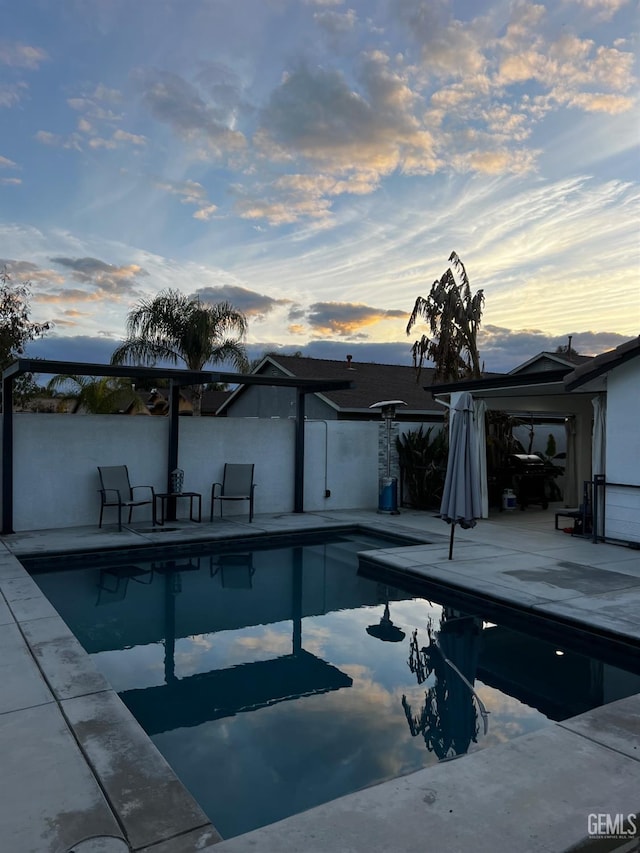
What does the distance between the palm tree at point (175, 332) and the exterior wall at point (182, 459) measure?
32.4 feet

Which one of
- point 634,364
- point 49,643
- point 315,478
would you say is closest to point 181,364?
point 315,478

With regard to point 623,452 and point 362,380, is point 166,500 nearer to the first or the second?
point 623,452

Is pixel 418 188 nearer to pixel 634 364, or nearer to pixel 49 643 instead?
pixel 634 364

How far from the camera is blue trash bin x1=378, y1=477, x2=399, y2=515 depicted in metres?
12.9

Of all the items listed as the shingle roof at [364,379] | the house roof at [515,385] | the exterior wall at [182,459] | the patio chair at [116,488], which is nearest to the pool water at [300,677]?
the patio chair at [116,488]

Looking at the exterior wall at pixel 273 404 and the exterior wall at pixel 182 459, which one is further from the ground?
the exterior wall at pixel 273 404

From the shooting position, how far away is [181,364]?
22234 millimetres

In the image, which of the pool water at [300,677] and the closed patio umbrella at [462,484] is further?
the closed patio umbrella at [462,484]

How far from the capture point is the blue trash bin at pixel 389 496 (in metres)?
12.9

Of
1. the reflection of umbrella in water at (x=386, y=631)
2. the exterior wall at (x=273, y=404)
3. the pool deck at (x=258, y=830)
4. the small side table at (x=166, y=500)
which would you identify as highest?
the exterior wall at (x=273, y=404)

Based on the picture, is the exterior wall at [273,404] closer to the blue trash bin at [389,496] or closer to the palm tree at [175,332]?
the palm tree at [175,332]

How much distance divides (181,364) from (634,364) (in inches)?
636

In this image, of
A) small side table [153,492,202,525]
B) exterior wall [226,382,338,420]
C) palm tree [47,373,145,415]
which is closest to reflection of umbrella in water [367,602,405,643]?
small side table [153,492,202,525]

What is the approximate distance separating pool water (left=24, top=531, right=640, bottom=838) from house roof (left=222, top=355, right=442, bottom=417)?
9891mm
